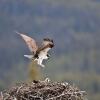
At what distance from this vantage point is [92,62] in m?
175

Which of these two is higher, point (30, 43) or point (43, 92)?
point (30, 43)

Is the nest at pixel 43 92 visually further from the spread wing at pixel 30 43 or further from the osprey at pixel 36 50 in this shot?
the spread wing at pixel 30 43

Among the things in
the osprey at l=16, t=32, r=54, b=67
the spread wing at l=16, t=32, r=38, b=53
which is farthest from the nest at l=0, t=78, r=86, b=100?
the spread wing at l=16, t=32, r=38, b=53

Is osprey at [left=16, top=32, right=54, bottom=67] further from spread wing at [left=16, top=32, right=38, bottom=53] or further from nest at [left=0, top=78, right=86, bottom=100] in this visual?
nest at [left=0, top=78, right=86, bottom=100]

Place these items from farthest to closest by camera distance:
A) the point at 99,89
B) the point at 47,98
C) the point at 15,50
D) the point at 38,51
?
the point at 15,50 → the point at 99,89 → the point at 38,51 → the point at 47,98

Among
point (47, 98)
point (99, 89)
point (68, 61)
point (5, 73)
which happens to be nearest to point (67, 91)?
point (47, 98)

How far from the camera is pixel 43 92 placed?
25.1 ft

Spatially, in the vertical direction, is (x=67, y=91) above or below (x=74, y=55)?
below

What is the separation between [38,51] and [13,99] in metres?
0.86

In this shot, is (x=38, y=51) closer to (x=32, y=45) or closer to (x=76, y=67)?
(x=32, y=45)

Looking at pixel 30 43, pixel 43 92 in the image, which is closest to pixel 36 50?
pixel 30 43

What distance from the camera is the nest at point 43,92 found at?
24.8 ft

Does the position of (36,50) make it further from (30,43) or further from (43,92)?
(43,92)

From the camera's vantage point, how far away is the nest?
7.57 meters
